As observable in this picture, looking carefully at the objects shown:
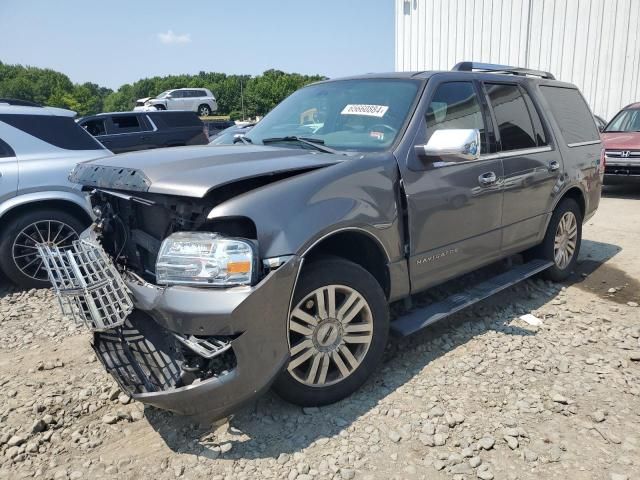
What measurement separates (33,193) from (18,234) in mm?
418

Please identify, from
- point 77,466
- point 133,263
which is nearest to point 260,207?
point 133,263

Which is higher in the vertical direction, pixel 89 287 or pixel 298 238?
pixel 298 238

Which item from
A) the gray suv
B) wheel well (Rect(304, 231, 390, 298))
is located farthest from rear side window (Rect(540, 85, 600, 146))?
wheel well (Rect(304, 231, 390, 298))

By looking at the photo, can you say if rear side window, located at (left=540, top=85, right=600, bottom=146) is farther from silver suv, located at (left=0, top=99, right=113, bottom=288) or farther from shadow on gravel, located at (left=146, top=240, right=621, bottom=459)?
silver suv, located at (left=0, top=99, right=113, bottom=288)

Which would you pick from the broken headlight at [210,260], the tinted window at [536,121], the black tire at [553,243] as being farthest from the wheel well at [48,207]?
the black tire at [553,243]

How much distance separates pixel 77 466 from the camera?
2453 mm

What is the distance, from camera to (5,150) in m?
4.89

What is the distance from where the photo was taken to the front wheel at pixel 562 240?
15.2 feet

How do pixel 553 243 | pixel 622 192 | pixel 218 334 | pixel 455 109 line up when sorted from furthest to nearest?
pixel 622 192 → pixel 553 243 → pixel 455 109 → pixel 218 334

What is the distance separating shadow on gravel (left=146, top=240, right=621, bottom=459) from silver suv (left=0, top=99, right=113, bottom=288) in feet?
9.37

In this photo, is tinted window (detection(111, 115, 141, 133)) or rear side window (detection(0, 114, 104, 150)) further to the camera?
tinted window (detection(111, 115, 141, 133))

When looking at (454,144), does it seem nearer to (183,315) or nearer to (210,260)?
(210,260)

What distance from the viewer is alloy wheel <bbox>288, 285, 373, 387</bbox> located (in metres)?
2.62

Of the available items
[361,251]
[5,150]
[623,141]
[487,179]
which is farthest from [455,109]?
[623,141]
